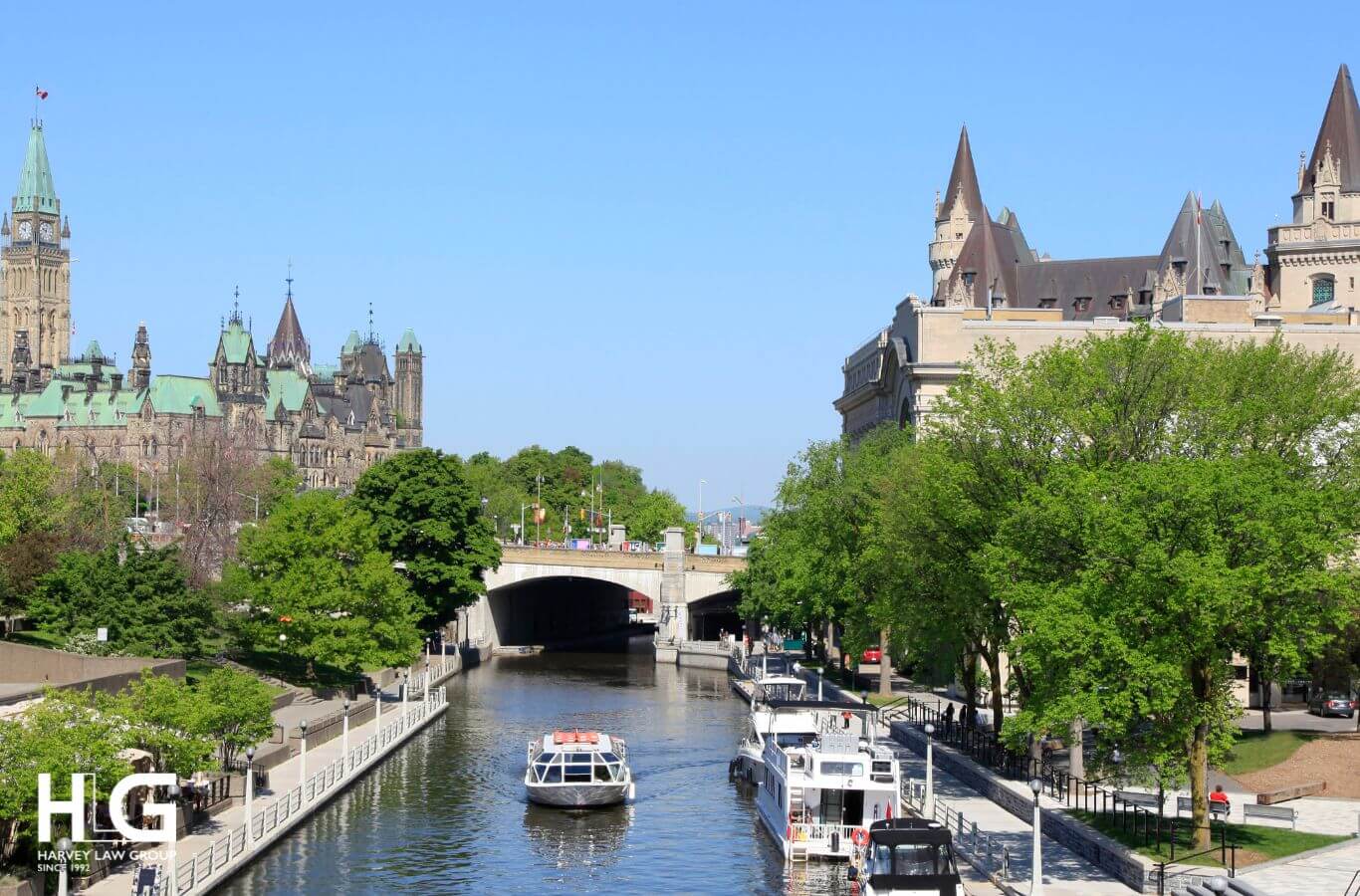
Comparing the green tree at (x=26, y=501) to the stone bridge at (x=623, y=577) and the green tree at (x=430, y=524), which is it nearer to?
the green tree at (x=430, y=524)

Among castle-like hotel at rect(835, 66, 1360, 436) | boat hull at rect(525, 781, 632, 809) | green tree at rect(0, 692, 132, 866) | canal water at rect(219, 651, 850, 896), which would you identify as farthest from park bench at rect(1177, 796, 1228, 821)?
castle-like hotel at rect(835, 66, 1360, 436)

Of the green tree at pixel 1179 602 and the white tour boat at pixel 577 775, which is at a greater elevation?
the green tree at pixel 1179 602

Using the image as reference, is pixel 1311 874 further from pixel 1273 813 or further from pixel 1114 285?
pixel 1114 285

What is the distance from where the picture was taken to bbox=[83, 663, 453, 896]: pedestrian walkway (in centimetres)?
4134

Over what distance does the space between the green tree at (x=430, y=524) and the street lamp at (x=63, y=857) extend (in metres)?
64.6

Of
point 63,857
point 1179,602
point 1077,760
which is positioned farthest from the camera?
point 1077,760

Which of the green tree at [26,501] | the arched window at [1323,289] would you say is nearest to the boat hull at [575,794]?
the green tree at [26,501]

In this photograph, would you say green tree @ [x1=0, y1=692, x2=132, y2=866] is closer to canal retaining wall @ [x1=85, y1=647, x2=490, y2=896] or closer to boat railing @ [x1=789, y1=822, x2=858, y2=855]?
canal retaining wall @ [x1=85, y1=647, x2=490, y2=896]

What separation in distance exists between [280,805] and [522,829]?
784 cm

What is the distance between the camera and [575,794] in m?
58.5

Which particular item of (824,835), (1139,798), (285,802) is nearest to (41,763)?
(285,802)

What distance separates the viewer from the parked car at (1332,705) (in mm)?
66006

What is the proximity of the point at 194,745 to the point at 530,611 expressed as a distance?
320 feet

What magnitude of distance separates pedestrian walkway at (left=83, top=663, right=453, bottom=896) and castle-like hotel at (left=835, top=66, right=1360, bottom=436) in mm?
37145
